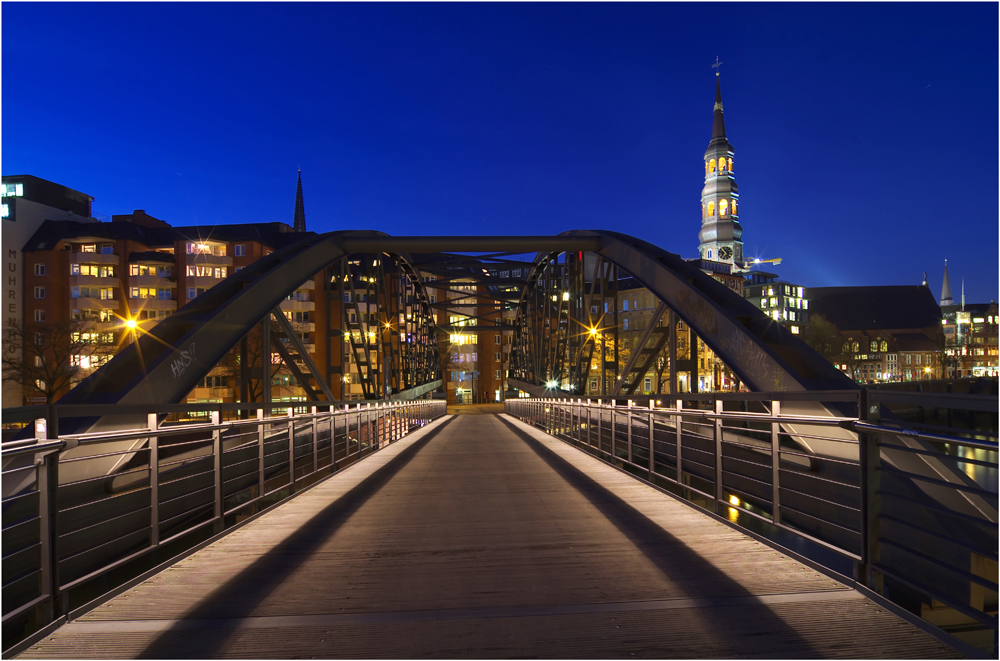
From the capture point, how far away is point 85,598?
6516 mm

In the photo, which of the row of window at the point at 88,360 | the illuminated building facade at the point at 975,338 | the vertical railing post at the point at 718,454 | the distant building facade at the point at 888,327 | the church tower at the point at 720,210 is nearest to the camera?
the vertical railing post at the point at 718,454

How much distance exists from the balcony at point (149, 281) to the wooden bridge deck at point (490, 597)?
184 ft

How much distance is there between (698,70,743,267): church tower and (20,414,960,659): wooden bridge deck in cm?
13796

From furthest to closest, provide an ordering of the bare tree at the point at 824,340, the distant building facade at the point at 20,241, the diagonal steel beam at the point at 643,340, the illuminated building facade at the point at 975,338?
the illuminated building facade at the point at 975,338
the bare tree at the point at 824,340
the distant building facade at the point at 20,241
the diagonal steel beam at the point at 643,340

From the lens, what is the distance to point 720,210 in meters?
140

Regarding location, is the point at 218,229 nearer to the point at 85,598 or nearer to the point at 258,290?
the point at 258,290

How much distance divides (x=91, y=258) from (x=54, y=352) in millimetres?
15517

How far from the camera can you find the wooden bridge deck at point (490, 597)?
9.16 ft

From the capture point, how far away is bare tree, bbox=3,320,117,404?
35.5 meters

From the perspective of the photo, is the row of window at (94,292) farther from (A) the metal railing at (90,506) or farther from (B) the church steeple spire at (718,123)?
(B) the church steeple spire at (718,123)

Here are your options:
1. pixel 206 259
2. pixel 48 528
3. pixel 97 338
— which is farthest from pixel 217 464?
pixel 206 259

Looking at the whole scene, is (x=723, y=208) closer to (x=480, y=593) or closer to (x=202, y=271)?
(x=202, y=271)

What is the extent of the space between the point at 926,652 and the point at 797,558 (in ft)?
4.01

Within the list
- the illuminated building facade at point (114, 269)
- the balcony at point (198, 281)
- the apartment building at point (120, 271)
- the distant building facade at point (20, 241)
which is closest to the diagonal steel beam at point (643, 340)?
the illuminated building facade at point (114, 269)
